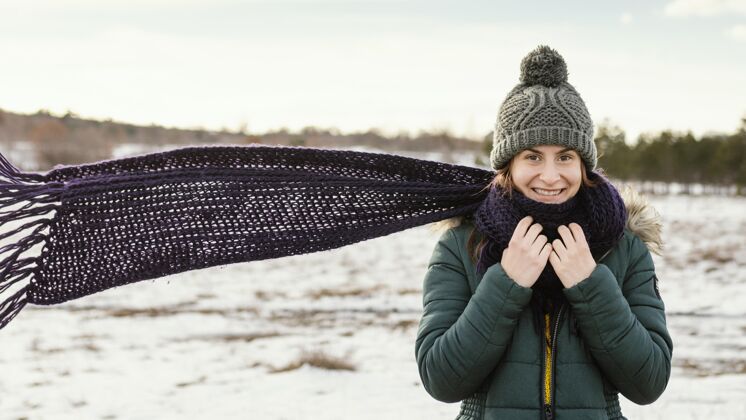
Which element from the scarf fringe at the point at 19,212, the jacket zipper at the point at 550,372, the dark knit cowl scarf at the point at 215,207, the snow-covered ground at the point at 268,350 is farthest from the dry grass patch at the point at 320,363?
the jacket zipper at the point at 550,372

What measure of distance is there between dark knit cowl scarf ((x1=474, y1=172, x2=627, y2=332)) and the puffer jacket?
47mm

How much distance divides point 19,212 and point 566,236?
1.38 meters

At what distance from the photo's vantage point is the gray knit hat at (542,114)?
1.66m

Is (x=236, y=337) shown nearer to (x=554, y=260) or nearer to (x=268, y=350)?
(x=268, y=350)

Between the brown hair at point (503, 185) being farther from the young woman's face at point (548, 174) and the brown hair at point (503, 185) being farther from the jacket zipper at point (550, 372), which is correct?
the jacket zipper at point (550, 372)

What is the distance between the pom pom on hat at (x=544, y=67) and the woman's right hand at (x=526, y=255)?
385mm

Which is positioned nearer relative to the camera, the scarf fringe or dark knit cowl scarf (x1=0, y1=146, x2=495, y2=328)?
the scarf fringe

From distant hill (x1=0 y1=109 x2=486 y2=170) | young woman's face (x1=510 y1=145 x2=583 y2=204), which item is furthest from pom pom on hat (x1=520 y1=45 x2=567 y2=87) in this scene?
distant hill (x1=0 y1=109 x2=486 y2=170)

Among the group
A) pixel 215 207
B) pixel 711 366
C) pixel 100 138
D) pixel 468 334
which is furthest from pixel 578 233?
pixel 100 138

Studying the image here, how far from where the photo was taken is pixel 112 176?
195cm

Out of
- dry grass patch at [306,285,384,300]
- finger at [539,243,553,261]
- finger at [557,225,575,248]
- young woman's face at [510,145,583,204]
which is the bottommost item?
dry grass patch at [306,285,384,300]

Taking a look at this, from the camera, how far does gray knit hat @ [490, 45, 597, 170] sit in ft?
5.43

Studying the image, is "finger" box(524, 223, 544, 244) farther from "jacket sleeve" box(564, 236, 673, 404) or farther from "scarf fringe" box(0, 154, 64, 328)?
"scarf fringe" box(0, 154, 64, 328)

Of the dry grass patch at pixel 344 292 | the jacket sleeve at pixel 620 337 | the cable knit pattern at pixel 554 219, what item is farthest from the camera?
the dry grass patch at pixel 344 292
